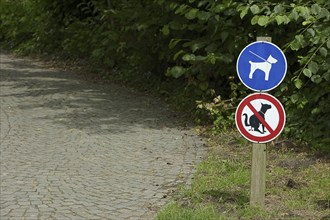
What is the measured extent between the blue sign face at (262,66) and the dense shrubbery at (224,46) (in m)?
2.12

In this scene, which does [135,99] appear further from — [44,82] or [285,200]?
[285,200]

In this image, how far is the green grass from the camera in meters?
5.38

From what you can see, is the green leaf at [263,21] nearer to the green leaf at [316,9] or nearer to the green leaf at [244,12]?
the green leaf at [244,12]

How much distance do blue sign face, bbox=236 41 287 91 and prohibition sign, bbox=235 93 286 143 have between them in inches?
4.5

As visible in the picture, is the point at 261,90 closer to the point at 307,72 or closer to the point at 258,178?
the point at 258,178

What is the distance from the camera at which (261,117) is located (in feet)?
17.3

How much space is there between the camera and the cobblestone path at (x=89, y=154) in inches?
232

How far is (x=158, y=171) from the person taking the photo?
23.3ft

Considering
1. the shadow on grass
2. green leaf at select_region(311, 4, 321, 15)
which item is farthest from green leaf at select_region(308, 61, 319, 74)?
the shadow on grass

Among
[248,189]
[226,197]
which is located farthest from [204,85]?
[226,197]

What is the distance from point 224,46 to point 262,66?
3898 millimetres

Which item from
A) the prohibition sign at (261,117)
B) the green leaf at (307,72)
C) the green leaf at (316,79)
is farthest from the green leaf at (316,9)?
the prohibition sign at (261,117)

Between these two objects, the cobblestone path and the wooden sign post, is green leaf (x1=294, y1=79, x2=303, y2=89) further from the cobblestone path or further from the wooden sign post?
the wooden sign post

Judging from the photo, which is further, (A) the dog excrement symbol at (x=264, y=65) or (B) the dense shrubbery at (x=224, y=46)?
(B) the dense shrubbery at (x=224, y=46)
